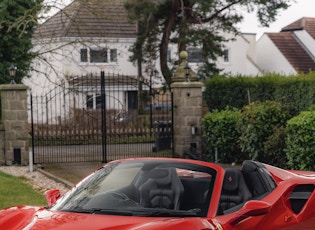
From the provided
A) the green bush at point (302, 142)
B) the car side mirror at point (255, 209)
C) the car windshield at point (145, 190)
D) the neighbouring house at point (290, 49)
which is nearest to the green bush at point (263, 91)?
the green bush at point (302, 142)

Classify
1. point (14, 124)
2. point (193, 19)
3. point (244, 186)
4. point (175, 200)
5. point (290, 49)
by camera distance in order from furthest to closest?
1. point (290, 49)
2. point (193, 19)
3. point (14, 124)
4. point (244, 186)
5. point (175, 200)

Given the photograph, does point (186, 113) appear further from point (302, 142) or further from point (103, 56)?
point (103, 56)

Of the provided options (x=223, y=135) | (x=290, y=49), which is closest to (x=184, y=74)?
(x=223, y=135)

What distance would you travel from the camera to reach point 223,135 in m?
16.4

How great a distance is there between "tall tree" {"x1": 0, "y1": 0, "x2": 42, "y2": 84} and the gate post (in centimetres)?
549

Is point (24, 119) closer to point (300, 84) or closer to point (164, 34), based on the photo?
point (300, 84)

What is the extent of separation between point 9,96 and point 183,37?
1029 cm

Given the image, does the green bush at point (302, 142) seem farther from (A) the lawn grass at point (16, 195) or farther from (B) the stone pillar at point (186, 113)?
(A) the lawn grass at point (16, 195)

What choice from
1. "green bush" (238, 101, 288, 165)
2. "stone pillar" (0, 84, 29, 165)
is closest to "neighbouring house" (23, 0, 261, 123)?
"stone pillar" (0, 84, 29, 165)

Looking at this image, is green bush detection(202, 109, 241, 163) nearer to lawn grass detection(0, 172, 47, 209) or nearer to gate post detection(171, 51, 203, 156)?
gate post detection(171, 51, 203, 156)

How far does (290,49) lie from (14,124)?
25.2 m

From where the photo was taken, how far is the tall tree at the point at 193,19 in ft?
83.4

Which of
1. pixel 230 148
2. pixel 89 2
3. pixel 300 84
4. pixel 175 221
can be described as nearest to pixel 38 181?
pixel 230 148

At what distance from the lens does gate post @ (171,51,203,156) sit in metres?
17.2
